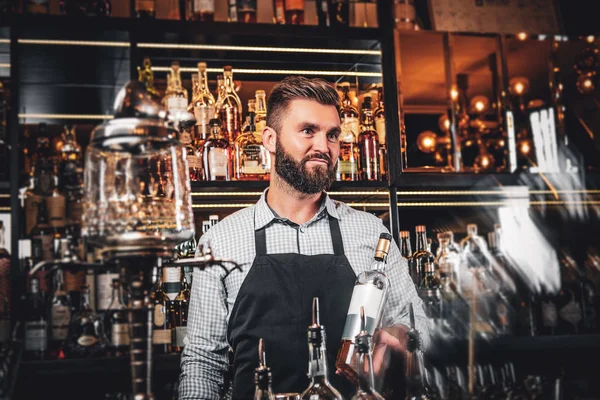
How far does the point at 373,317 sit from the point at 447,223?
1556mm

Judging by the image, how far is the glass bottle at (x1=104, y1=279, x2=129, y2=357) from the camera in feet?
7.82

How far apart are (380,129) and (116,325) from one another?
1276mm

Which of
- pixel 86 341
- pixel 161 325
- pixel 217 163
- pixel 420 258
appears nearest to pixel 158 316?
pixel 161 325

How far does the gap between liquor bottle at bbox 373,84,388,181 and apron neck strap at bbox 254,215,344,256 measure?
52cm

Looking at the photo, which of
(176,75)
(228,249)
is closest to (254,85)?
(176,75)

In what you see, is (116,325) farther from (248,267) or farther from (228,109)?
(228,109)

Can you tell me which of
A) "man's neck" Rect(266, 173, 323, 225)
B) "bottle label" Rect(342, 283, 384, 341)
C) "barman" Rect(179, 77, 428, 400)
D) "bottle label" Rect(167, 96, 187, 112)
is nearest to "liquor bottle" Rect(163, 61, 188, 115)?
"bottle label" Rect(167, 96, 187, 112)

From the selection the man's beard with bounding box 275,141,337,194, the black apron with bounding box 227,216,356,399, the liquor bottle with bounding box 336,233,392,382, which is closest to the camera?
the liquor bottle with bounding box 336,233,392,382

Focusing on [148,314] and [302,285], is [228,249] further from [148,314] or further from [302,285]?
[148,314]

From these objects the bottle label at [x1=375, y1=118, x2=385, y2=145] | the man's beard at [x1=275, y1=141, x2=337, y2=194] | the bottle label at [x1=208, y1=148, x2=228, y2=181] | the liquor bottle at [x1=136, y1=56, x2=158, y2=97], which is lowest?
the man's beard at [x1=275, y1=141, x2=337, y2=194]

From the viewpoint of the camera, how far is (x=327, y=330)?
198 cm

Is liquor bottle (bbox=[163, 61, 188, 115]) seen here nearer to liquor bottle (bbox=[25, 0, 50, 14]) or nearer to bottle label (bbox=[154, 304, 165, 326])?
liquor bottle (bbox=[25, 0, 50, 14])

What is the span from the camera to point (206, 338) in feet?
6.67

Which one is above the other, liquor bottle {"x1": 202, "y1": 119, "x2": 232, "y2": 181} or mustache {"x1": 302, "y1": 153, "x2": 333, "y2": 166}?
liquor bottle {"x1": 202, "y1": 119, "x2": 232, "y2": 181}
